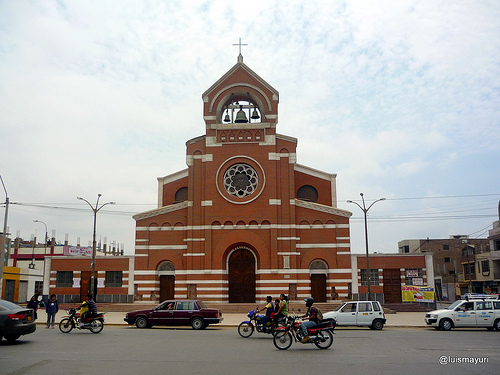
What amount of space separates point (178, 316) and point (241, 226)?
14.7m

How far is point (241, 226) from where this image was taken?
126 ft

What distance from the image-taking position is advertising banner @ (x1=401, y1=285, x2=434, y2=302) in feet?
126

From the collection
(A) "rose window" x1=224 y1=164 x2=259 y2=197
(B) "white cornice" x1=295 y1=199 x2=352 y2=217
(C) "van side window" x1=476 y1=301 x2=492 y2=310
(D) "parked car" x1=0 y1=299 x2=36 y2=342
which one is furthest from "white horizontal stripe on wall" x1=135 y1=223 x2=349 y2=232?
(D) "parked car" x1=0 y1=299 x2=36 y2=342

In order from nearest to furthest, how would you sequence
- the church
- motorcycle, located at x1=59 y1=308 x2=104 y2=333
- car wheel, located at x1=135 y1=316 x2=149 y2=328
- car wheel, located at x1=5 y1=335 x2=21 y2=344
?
car wheel, located at x1=5 y1=335 x2=21 y2=344 < motorcycle, located at x1=59 y1=308 x2=104 y2=333 < car wheel, located at x1=135 y1=316 x2=149 y2=328 < the church

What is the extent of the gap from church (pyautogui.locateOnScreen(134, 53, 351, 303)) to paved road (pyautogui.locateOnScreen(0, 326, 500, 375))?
1764 centimetres

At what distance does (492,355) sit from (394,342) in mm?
4048

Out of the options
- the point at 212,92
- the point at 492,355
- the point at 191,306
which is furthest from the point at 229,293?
the point at 492,355

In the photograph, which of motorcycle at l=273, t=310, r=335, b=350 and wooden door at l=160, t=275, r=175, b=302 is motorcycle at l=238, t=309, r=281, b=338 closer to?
motorcycle at l=273, t=310, r=335, b=350

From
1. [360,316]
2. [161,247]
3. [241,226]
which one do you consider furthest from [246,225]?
[360,316]

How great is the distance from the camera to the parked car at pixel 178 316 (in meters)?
24.0

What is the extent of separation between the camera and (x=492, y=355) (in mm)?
14508

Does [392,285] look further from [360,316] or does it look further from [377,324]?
[360,316]

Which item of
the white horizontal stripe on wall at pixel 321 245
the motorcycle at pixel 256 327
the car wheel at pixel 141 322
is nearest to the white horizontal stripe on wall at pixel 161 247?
the white horizontal stripe on wall at pixel 321 245

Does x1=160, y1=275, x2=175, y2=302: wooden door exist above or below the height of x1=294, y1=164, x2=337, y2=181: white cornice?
below
